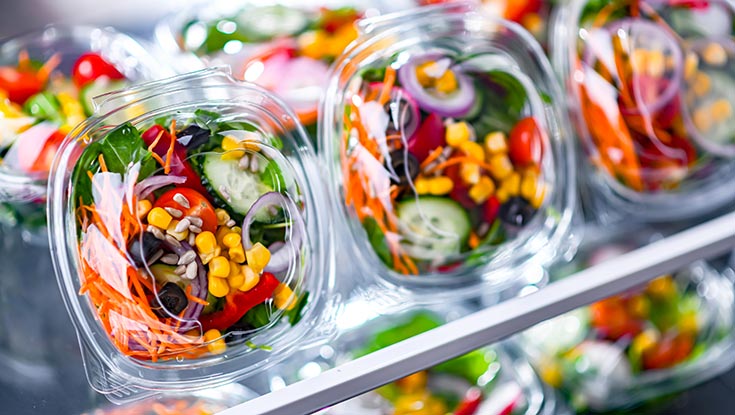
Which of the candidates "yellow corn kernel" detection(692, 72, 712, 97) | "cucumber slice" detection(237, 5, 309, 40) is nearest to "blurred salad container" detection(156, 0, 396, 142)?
"cucumber slice" detection(237, 5, 309, 40)

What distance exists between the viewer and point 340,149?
1.14m

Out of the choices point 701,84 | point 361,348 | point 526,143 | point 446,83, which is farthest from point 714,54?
point 361,348

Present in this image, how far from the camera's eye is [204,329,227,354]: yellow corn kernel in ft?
3.18

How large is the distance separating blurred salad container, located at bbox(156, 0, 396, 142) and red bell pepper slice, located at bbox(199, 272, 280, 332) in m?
0.36

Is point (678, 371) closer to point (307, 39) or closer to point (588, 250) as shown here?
point (588, 250)

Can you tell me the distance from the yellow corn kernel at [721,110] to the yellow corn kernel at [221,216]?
887 mm

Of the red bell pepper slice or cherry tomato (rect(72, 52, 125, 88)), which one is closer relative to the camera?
the red bell pepper slice

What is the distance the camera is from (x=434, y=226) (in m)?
1.13

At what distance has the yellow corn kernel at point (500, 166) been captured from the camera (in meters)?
1.15

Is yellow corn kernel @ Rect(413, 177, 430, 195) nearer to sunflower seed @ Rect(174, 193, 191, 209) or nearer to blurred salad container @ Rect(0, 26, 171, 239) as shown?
sunflower seed @ Rect(174, 193, 191, 209)

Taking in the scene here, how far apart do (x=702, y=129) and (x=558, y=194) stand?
32cm

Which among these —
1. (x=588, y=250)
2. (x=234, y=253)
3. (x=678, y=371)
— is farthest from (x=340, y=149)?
(x=678, y=371)

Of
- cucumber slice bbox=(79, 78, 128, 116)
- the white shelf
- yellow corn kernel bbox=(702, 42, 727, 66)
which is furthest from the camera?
yellow corn kernel bbox=(702, 42, 727, 66)

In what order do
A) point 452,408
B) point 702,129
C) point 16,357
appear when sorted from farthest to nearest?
point 702,129, point 452,408, point 16,357
